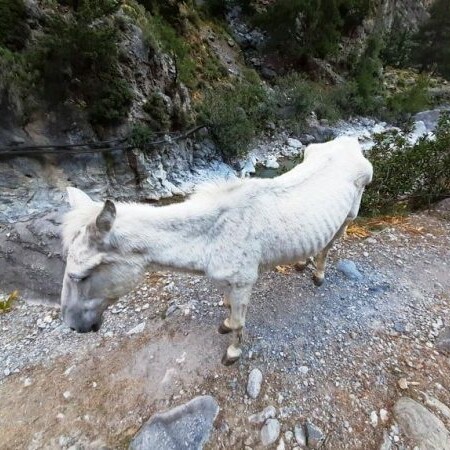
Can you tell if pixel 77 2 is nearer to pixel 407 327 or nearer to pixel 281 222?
pixel 281 222

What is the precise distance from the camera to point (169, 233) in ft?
7.73

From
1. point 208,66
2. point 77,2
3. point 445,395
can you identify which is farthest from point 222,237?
point 208,66

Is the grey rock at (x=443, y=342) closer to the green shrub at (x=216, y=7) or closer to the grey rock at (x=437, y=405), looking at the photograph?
the grey rock at (x=437, y=405)

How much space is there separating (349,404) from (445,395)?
0.92m

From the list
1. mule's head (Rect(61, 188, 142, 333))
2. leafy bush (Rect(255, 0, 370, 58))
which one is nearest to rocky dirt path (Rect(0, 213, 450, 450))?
mule's head (Rect(61, 188, 142, 333))

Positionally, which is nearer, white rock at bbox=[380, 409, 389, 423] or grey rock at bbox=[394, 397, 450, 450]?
grey rock at bbox=[394, 397, 450, 450]

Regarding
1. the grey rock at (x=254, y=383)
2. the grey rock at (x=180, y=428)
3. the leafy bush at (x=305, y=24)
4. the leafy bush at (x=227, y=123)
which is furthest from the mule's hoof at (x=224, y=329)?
the leafy bush at (x=305, y=24)

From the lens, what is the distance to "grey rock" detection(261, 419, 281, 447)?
258 centimetres

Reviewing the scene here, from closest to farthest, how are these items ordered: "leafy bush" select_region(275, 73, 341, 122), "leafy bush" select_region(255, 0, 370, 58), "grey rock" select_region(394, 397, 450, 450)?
"grey rock" select_region(394, 397, 450, 450)
"leafy bush" select_region(275, 73, 341, 122)
"leafy bush" select_region(255, 0, 370, 58)

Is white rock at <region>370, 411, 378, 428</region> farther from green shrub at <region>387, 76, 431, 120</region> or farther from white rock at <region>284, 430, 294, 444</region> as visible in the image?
green shrub at <region>387, 76, 431, 120</region>

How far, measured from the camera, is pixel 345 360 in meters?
3.17

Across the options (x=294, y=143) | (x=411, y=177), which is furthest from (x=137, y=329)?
(x=294, y=143)

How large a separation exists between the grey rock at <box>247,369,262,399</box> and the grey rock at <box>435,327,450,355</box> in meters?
1.98

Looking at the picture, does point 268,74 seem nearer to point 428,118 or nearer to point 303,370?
point 428,118
